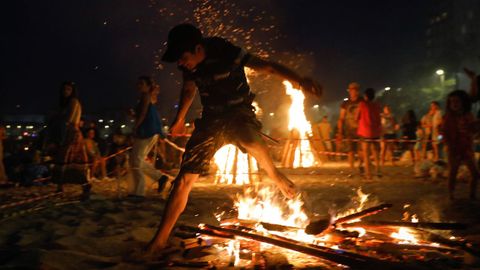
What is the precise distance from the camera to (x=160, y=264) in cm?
345

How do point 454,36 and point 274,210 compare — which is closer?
point 274,210

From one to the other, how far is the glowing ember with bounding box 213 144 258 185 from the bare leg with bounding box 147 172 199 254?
5251mm

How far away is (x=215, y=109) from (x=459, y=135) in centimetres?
446

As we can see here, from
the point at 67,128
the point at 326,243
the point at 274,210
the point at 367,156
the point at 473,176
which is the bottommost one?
the point at 326,243

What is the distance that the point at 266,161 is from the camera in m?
4.01

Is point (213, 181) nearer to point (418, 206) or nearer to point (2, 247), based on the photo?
point (418, 206)

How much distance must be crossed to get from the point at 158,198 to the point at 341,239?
3.72 meters

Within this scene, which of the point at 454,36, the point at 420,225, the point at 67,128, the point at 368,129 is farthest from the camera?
the point at 454,36

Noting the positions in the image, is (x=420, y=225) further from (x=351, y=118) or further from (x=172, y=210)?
(x=351, y=118)

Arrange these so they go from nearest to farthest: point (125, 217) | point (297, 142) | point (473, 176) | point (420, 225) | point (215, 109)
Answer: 1. point (420, 225)
2. point (215, 109)
3. point (125, 217)
4. point (473, 176)
5. point (297, 142)

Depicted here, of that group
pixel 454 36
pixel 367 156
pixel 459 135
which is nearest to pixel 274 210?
pixel 459 135

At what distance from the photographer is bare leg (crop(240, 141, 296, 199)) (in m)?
3.94

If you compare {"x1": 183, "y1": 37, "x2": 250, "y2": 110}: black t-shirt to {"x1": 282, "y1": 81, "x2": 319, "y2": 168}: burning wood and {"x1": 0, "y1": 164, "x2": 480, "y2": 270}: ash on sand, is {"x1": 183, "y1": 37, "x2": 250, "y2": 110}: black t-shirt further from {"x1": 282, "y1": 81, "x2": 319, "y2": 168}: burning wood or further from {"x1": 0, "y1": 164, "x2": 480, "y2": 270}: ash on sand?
{"x1": 282, "y1": 81, "x2": 319, "y2": 168}: burning wood

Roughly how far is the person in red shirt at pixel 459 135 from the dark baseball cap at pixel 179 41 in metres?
4.75
